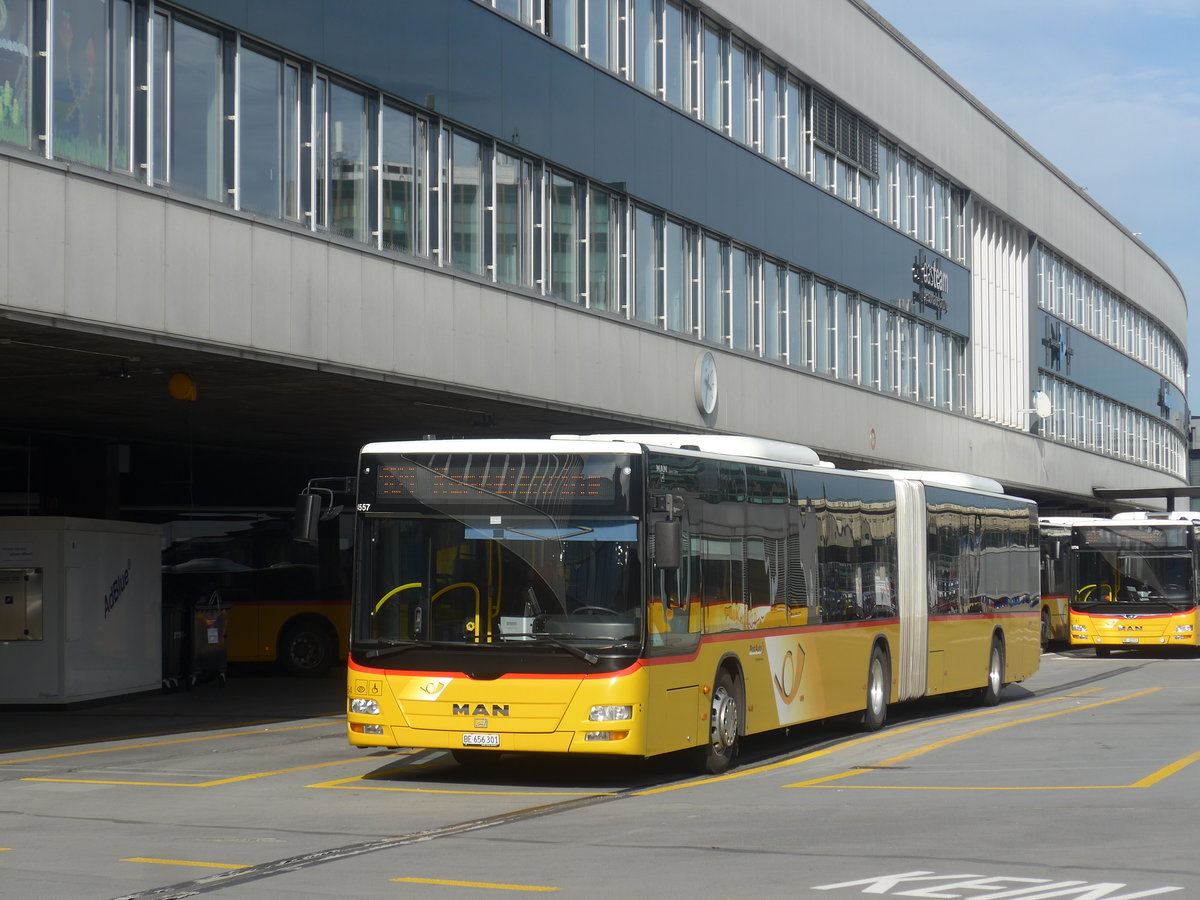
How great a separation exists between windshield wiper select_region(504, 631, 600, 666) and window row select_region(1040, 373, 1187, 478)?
38.2 metres

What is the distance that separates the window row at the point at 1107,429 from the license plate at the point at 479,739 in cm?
3842

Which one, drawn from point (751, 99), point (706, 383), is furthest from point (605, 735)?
point (751, 99)

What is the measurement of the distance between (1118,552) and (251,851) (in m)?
30.3

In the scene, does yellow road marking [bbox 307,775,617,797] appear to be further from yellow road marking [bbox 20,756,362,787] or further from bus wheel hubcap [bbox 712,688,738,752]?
bus wheel hubcap [bbox 712,688,738,752]

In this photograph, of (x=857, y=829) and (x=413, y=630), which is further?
(x=413, y=630)

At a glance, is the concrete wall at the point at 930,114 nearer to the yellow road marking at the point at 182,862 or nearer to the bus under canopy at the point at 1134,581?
the bus under canopy at the point at 1134,581

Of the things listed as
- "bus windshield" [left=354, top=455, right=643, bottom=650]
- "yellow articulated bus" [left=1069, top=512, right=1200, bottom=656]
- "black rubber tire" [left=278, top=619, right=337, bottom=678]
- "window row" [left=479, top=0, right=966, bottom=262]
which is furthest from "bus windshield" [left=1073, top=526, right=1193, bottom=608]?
"bus windshield" [left=354, top=455, right=643, bottom=650]

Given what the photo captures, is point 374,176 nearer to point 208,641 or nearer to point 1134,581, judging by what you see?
point 208,641

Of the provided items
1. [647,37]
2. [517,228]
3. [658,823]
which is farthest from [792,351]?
[658,823]

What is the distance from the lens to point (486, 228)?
912 inches

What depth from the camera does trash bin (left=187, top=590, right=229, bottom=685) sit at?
89.8 feet

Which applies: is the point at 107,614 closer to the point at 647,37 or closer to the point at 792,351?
the point at 647,37

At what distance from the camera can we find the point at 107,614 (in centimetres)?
2364

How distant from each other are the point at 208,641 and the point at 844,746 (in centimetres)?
1312
